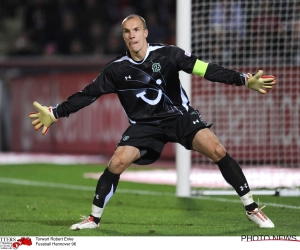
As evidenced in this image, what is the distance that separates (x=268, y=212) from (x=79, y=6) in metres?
13.5

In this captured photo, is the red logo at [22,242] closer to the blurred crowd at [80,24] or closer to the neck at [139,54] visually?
the neck at [139,54]

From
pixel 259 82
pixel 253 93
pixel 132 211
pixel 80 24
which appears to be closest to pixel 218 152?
pixel 259 82

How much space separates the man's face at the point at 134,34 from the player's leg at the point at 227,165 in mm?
934

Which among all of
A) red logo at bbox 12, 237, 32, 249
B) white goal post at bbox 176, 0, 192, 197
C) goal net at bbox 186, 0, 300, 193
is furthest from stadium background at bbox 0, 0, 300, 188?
red logo at bbox 12, 237, 32, 249

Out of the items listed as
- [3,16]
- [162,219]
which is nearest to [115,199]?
[162,219]

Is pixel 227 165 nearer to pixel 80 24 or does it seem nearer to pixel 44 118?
pixel 44 118

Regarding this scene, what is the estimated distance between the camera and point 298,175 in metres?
11.9

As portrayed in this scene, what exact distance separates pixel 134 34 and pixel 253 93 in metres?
6.78

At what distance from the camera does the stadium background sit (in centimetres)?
1210

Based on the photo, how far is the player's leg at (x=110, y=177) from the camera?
7.19 meters

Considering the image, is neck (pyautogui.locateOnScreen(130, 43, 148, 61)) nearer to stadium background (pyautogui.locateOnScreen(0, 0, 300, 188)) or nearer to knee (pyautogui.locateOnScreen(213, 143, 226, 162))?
knee (pyautogui.locateOnScreen(213, 143, 226, 162))

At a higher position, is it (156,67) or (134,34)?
(134,34)

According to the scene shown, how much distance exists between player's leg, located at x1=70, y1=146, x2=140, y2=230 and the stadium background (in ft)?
14.4

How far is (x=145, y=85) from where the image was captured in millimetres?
7363
